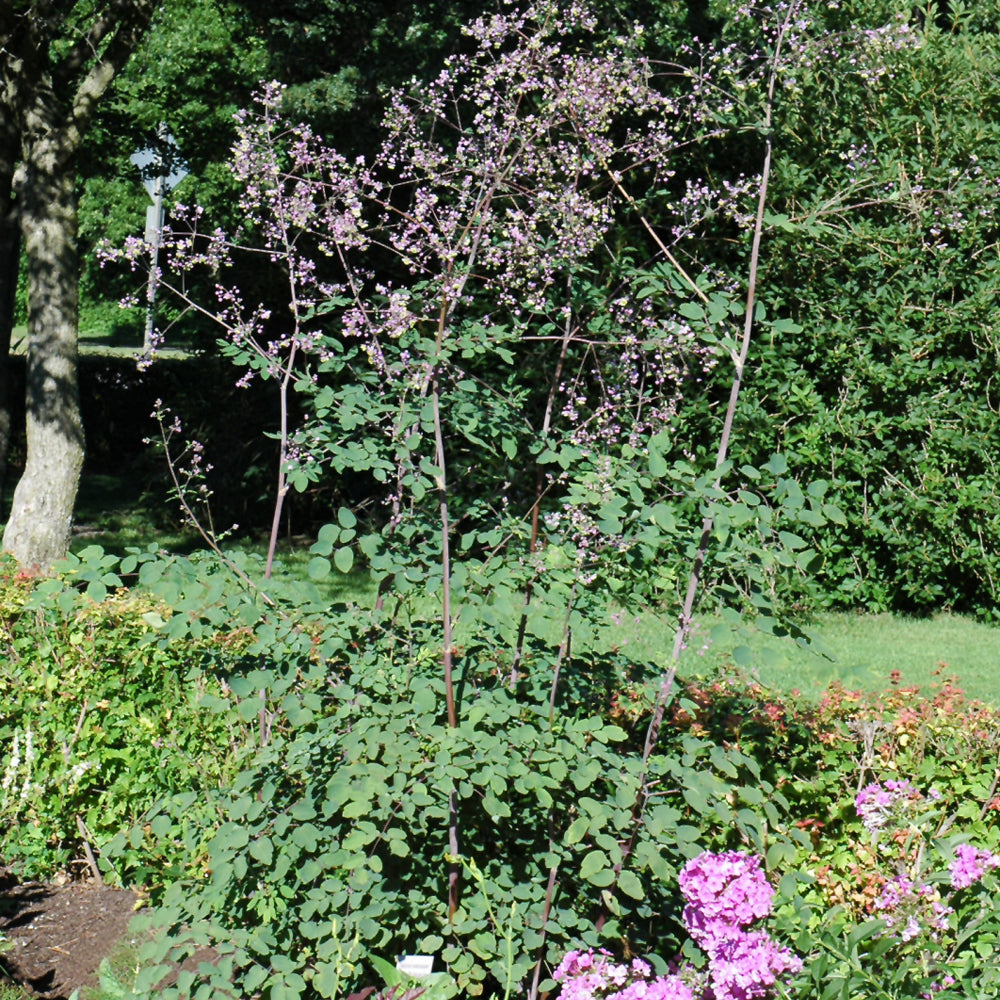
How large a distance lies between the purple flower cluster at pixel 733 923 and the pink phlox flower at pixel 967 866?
0.47 meters

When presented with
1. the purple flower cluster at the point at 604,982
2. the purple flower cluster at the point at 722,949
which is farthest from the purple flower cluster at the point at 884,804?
the purple flower cluster at the point at 604,982

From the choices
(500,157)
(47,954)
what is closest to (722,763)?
(500,157)

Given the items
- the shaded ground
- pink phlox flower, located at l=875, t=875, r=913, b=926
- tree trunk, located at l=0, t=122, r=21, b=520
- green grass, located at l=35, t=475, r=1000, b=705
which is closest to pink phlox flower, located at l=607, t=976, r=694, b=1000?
pink phlox flower, located at l=875, t=875, r=913, b=926

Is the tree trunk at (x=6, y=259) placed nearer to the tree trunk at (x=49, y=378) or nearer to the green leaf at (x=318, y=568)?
the tree trunk at (x=49, y=378)

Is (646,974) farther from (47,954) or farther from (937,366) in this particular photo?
(937,366)

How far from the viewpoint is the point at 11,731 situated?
4309mm

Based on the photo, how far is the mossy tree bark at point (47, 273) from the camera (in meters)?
7.70

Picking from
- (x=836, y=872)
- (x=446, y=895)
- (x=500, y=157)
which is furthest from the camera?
(x=836, y=872)

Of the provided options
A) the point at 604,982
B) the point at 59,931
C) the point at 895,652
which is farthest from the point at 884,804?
the point at 895,652

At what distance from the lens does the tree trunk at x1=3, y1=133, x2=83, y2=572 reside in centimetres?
770

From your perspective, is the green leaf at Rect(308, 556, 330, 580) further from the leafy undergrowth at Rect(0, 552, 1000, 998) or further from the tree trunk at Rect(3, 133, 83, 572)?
the tree trunk at Rect(3, 133, 83, 572)

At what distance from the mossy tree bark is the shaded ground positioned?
384 centimetres

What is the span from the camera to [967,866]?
280 centimetres

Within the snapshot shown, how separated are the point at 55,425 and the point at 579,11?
5282 mm
